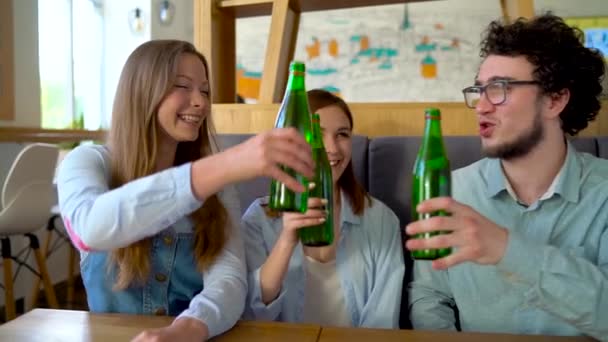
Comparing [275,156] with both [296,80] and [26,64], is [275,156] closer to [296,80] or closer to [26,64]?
[296,80]

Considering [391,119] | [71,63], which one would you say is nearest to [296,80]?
[391,119]

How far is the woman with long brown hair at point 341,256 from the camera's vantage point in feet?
4.09

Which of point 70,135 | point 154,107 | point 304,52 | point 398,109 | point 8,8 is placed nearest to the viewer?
point 154,107

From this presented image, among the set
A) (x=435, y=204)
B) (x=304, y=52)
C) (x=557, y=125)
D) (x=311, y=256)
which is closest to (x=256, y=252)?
(x=311, y=256)

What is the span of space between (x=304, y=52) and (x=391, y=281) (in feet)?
11.1

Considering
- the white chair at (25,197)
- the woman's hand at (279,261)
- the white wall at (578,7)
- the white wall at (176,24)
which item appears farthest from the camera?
the white wall at (176,24)

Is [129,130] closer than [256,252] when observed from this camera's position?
Yes

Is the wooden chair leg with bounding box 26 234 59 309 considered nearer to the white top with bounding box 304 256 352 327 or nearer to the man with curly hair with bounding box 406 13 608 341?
the white top with bounding box 304 256 352 327

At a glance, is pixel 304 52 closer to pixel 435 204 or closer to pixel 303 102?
pixel 303 102

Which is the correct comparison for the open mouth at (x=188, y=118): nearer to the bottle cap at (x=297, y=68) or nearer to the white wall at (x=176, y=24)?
the bottle cap at (x=297, y=68)

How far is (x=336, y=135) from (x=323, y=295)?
1.38 feet

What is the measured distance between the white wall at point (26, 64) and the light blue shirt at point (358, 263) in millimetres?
2501

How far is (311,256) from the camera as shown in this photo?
4.36ft

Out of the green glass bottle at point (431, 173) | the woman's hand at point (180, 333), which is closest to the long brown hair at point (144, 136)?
the woman's hand at point (180, 333)
